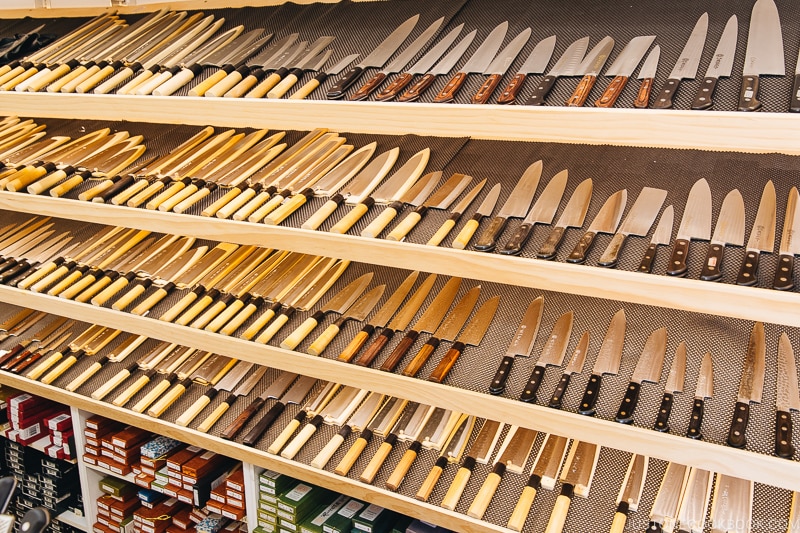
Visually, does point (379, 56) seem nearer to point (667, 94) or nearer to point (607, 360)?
point (667, 94)

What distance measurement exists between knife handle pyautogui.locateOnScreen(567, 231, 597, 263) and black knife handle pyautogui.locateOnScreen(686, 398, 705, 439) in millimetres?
372

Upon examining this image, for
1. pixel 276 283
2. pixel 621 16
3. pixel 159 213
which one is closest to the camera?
pixel 621 16

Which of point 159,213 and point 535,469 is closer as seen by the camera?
point 535,469

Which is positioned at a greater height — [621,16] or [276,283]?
[621,16]

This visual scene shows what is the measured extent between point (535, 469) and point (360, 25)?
3.86 ft

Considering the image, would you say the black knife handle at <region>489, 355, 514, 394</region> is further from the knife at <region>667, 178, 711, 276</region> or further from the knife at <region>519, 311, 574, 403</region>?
the knife at <region>667, 178, 711, 276</region>

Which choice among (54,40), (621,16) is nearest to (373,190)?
(621,16)

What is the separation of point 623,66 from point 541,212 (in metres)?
0.34

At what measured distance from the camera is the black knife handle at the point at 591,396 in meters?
1.35

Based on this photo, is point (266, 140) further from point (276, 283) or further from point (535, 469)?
point (535, 469)

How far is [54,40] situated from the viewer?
2125mm

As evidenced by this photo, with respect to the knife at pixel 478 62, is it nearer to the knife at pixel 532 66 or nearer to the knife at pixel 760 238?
the knife at pixel 532 66

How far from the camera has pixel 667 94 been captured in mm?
1207

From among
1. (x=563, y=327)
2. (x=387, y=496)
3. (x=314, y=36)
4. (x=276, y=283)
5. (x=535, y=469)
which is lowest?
(x=387, y=496)
